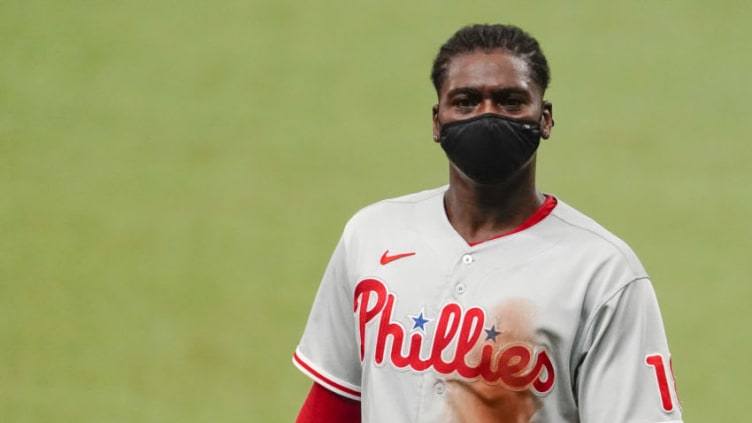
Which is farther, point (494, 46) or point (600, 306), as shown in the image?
point (494, 46)

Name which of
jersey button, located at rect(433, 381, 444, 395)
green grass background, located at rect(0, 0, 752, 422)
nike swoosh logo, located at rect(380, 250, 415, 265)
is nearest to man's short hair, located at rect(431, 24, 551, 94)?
nike swoosh logo, located at rect(380, 250, 415, 265)

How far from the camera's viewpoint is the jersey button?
5.09 ft

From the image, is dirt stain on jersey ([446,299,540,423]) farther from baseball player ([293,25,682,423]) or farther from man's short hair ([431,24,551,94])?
man's short hair ([431,24,551,94])

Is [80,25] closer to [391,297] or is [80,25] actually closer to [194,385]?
[194,385]

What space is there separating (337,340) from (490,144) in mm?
394

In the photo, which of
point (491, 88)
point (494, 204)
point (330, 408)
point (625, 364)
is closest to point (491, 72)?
point (491, 88)

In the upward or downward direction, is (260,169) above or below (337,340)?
above

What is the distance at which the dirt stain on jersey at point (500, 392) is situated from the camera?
1522 mm

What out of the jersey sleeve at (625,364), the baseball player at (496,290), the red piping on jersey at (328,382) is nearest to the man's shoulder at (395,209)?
the baseball player at (496,290)

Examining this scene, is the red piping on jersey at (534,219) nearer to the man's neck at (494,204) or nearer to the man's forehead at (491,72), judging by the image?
the man's neck at (494,204)

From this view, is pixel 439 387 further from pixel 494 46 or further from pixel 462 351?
pixel 494 46

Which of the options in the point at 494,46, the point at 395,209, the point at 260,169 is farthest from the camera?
the point at 260,169

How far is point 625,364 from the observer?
59.1 inches

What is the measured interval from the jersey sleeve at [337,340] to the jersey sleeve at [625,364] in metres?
0.36
